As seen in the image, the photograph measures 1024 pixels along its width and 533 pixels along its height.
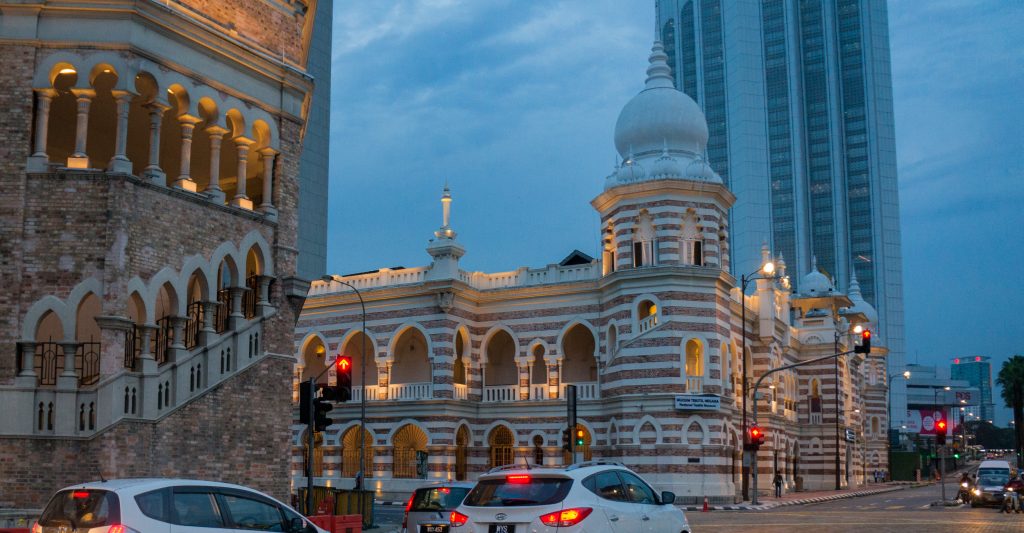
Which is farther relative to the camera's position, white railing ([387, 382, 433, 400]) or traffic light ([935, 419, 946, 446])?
white railing ([387, 382, 433, 400])

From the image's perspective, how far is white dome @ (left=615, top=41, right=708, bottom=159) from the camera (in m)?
47.8

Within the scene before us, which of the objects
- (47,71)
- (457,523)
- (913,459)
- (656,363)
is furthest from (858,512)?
(913,459)

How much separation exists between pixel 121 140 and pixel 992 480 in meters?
34.0

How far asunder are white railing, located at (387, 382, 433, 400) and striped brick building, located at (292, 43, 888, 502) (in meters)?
0.07

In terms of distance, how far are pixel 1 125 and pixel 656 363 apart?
29.1m

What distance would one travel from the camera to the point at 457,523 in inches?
557

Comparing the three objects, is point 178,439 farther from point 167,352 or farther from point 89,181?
point 89,181

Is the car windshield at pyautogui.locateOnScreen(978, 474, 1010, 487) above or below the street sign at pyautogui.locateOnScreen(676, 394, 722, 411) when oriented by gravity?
below

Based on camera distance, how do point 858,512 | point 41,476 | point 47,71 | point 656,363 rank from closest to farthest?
point 41,476, point 47,71, point 858,512, point 656,363

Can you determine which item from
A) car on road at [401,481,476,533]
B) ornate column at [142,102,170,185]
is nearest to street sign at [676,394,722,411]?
car on road at [401,481,476,533]

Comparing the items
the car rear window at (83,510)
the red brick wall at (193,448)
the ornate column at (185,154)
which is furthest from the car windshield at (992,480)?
the car rear window at (83,510)

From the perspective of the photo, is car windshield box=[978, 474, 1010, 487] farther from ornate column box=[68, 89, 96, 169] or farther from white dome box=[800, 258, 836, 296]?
ornate column box=[68, 89, 96, 169]

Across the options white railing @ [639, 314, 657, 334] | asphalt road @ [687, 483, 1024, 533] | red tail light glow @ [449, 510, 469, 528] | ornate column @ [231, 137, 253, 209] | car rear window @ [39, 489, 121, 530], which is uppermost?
ornate column @ [231, 137, 253, 209]

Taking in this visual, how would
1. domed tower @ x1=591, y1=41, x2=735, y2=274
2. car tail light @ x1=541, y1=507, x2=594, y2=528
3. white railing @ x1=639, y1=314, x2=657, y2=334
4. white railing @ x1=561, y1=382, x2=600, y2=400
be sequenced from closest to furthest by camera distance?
car tail light @ x1=541, y1=507, x2=594, y2=528 < white railing @ x1=639, y1=314, x2=657, y2=334 < domed tower @ x1=591, y1=41, x2=735, y2=274 < white railing @ x1=561, y1=382, x2=600, y2=400
